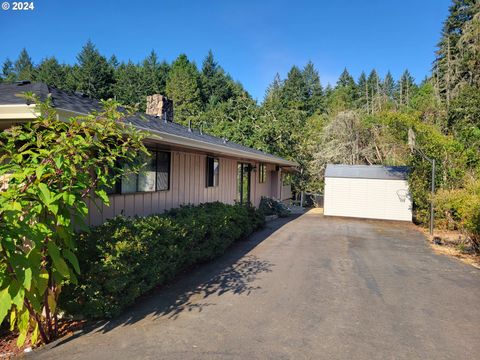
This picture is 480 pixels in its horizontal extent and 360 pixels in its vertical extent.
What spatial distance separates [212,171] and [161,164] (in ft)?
9.75

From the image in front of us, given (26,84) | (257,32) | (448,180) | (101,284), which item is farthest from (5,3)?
A: (448,180)

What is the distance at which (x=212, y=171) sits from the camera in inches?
394

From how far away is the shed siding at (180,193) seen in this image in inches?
230

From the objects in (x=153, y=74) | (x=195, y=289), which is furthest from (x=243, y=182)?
(x=153, y=74)

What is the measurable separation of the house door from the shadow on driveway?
509 cm

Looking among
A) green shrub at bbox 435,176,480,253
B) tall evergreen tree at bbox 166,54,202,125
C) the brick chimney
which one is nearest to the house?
the brick chimney

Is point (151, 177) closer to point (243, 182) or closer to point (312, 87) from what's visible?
point (243, 182)

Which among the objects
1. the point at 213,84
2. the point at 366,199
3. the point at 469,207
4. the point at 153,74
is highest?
the point at 153,74

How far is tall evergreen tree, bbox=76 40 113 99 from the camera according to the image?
161 feet

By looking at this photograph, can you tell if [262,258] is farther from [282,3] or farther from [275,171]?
[275,171]

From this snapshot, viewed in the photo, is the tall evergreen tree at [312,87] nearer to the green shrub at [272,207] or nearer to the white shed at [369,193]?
the white shed at [369,193]

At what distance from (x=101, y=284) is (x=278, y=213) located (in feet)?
40.1

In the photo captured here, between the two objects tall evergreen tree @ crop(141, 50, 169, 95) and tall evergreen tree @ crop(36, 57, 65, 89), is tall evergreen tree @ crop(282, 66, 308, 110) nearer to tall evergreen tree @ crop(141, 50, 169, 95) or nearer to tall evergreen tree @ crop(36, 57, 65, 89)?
tall evergreen tree @ crop(141, 50, 169, 95)

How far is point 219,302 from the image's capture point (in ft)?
15.9
